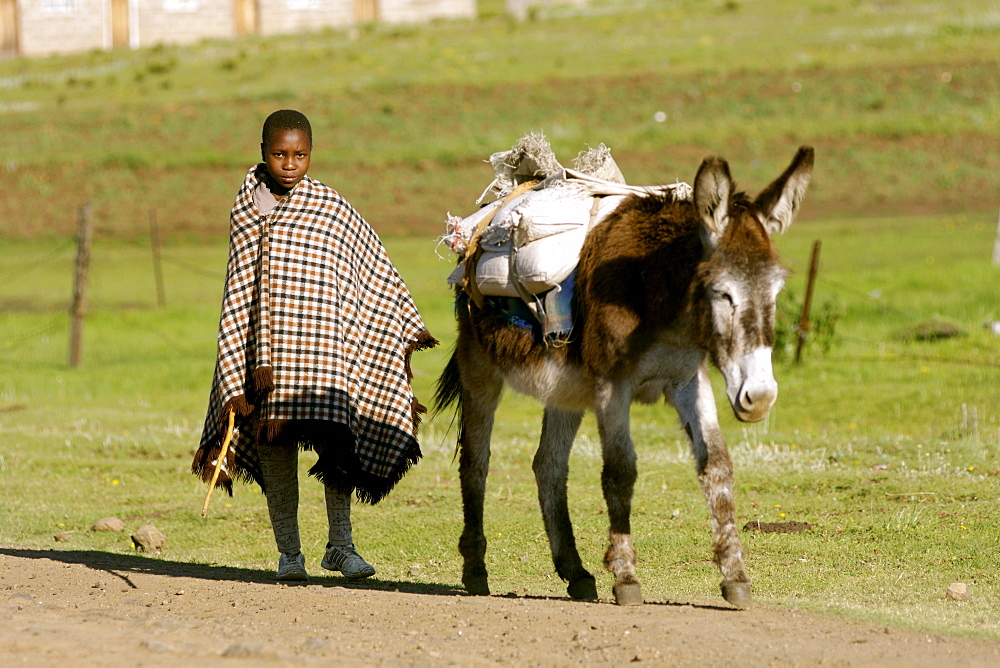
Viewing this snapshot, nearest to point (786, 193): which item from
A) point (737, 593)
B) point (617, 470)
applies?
point (617, 470)

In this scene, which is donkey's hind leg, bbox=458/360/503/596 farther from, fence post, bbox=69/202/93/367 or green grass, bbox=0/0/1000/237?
green grass, bbox=0/0/1000/237

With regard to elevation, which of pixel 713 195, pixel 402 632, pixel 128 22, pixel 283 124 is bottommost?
pixel 402 632

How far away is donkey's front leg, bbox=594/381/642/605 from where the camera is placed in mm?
5980

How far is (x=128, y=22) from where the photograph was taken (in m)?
47.2

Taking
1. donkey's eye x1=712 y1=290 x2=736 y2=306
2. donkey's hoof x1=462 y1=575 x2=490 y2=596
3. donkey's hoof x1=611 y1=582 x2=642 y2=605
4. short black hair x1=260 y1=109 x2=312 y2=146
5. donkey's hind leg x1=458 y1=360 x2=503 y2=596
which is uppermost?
short black hair x1=260 y1=109 x2=312 y2=146

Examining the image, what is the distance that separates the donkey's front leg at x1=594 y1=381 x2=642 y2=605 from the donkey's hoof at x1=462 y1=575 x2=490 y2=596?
0.89 meters

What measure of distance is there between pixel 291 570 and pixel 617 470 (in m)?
1.80

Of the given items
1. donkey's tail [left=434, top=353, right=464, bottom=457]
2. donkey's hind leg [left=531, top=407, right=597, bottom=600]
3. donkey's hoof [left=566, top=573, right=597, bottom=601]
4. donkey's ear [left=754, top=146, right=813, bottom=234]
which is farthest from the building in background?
donkey's ear [left=754, top=146, right=813, bottom=234]

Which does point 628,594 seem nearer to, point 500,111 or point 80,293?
point 80,293

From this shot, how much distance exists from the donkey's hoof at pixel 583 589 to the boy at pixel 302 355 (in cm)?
110

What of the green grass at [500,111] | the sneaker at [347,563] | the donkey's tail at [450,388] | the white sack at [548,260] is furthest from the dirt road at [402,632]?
the green grass at [500,111]

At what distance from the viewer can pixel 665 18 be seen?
1879 inches

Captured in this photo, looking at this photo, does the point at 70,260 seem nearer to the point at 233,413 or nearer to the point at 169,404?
the point at 169,404

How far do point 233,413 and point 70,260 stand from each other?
20499 millimetres
